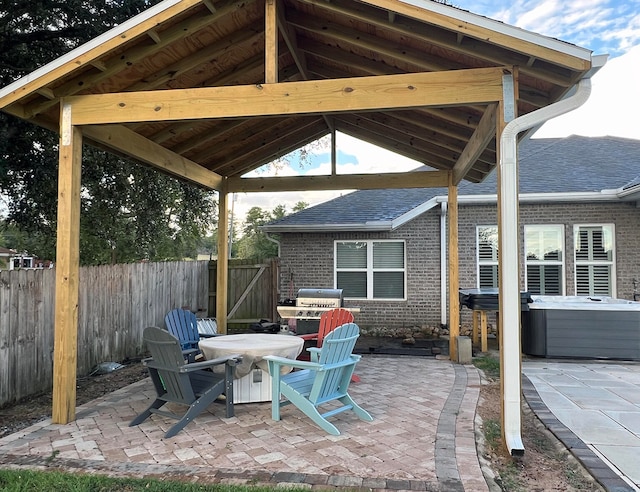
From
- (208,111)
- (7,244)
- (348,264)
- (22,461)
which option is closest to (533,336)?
(348,264)

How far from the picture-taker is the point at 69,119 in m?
4.45

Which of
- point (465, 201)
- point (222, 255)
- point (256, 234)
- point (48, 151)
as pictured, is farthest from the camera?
point (256, 234)

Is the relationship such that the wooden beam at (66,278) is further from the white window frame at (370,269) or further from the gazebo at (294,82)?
the white window frame at (370,269)

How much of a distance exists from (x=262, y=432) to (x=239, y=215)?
130ft

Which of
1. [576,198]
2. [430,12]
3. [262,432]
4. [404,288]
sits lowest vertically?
[262,432]

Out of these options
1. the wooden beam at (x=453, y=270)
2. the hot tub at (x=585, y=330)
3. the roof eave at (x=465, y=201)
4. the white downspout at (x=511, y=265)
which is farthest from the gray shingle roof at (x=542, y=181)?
the white downspout at (x=511, y=265)

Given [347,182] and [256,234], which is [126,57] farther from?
[256,234]

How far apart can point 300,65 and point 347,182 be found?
238 centimetres

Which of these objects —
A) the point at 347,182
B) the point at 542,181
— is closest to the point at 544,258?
the point at 542,181

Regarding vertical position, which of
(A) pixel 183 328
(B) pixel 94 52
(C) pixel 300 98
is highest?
(B) pixel 94 52

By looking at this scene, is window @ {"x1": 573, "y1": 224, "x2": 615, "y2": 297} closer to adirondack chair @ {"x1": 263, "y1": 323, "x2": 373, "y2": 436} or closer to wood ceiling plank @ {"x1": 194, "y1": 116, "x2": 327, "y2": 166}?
wood ceiling plank @ {"x1": 194, "y1": 116, "x2": 327, "y2": 166}

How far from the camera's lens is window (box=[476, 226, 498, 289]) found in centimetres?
1028

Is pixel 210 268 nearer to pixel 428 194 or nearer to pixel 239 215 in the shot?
pixel 428 194

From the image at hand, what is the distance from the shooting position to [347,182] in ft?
25.1
